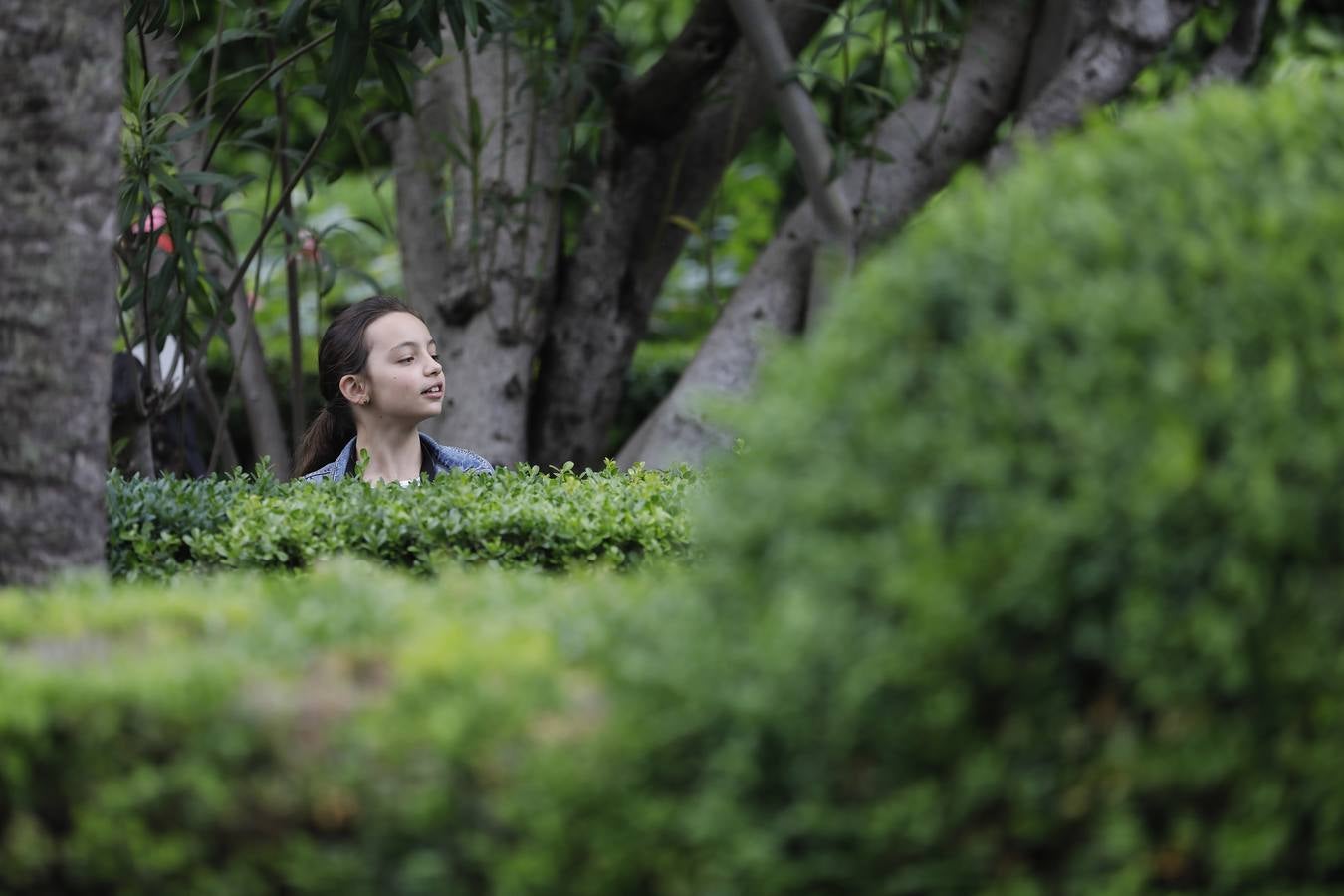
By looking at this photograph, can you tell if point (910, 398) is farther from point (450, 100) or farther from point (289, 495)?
point (450, 100)

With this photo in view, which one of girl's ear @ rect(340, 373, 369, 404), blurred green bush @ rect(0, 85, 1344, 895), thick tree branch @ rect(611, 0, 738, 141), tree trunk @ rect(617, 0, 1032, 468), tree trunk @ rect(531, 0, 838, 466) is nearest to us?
blurred green bush @ rect(0, 85, 1344, 895)

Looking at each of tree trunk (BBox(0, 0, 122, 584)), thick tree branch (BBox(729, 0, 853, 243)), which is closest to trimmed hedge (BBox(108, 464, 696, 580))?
tree trunk (BBox(0, 0, 122, 584))

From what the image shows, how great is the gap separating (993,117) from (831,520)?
16.2 ft

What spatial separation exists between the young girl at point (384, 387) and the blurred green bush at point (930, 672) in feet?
9.00

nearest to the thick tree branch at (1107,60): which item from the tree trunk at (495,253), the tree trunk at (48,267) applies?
the tree trunk at (495,253)

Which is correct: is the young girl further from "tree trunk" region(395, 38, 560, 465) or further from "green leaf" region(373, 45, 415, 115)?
"tree trunk" region(395, 38, 560, 465)

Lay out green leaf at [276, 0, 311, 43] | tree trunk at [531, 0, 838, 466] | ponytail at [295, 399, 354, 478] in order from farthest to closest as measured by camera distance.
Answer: tree trunk at [531, 0, 838, 466]
ponytail at [295, 399, 354, 478]
green leaf at [276, 0, 311, 43]

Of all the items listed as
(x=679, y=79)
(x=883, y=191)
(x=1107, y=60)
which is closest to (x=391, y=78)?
(x=679, y=79)

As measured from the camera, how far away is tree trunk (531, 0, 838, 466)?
21.7ft

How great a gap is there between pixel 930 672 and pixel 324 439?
3.80 m

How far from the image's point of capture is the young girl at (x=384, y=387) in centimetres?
488

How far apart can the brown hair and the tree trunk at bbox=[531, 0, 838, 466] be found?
64.1 inches

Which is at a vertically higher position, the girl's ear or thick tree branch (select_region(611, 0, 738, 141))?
thick tree branch (select_region(611, 0, 738, 141))

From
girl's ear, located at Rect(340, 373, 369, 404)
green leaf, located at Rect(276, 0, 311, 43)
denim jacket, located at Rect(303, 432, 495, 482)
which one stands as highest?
green leaf, located at Rect(276, 0, 311, 43)
